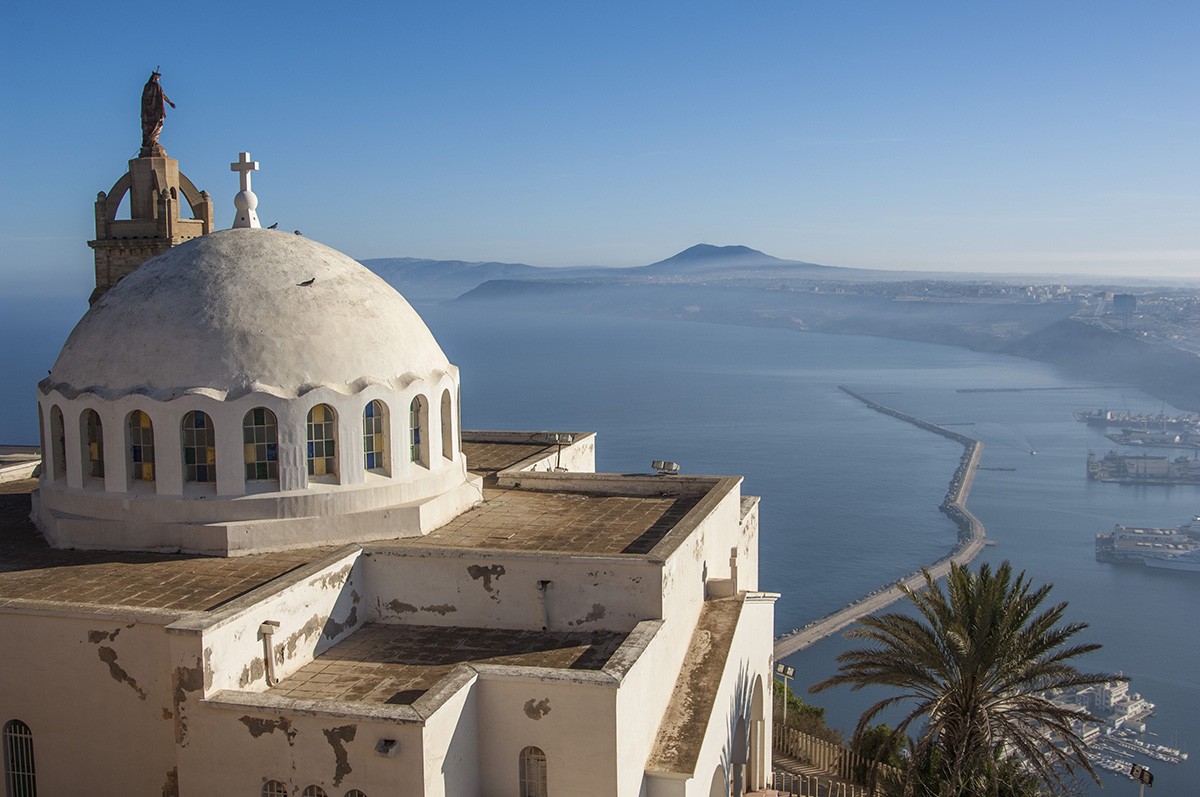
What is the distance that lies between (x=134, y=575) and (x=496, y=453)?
10173 millimetres

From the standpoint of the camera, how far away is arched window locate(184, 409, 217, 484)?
44.0 feet

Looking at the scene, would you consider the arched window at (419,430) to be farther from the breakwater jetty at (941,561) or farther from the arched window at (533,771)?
the breakwater jetty at (941,561)

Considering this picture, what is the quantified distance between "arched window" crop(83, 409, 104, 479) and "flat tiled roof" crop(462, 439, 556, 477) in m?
7.15

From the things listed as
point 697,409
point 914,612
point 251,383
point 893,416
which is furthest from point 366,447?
point 893,416

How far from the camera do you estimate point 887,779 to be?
639 inches

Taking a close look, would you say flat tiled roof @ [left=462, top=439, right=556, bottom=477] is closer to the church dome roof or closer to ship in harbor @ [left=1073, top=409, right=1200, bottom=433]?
the church dome roof

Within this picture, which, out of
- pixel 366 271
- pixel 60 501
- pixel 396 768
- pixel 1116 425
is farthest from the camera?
pixel 1116 425

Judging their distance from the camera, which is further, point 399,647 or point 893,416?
point 893,416

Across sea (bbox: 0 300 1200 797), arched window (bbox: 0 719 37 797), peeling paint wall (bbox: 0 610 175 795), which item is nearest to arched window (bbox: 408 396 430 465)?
peeling paint wall (bbox: 0 610 175 795)

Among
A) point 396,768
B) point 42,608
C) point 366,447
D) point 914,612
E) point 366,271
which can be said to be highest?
point 366,271

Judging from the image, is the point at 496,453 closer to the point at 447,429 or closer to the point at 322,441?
the point at 447,429

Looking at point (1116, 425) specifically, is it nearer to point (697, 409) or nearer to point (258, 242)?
point (697, 409)

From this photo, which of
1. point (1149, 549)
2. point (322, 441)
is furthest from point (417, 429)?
point (1149, 549)

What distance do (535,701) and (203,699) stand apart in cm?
347
